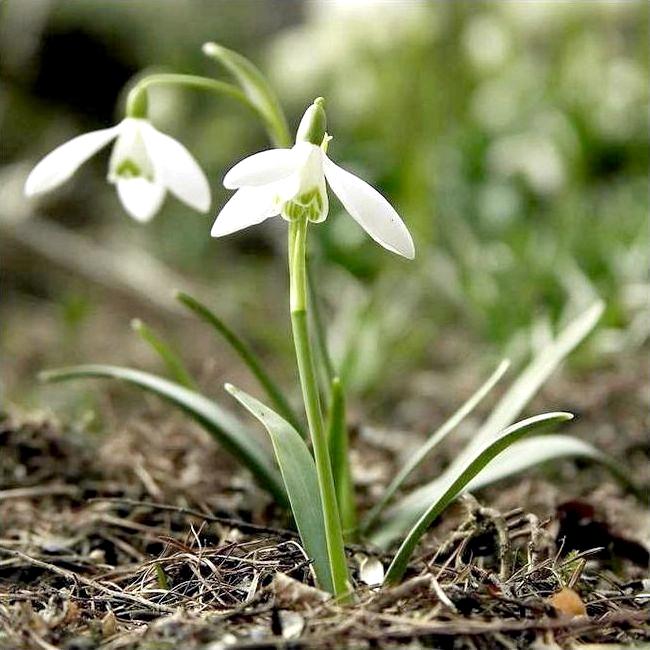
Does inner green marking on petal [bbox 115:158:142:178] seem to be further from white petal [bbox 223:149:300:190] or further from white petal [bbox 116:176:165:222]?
white petal [bbox 223:149:300:190]

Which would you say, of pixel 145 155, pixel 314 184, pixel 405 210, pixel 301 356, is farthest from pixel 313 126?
pixel 405 210

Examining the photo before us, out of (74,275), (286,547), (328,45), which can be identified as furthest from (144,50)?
(286,547)

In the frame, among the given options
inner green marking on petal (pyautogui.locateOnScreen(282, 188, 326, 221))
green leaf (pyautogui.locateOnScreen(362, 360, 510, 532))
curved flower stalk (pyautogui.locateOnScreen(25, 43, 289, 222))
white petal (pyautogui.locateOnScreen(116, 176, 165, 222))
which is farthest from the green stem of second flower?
green leaf (pyautogui.locateOnScreen(362, 360, 510, 532))

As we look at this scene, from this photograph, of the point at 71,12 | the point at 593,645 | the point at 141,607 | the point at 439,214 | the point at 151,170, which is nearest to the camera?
the point at 593,645

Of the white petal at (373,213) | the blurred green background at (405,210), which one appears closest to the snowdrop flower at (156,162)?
the white petal at (373,213)

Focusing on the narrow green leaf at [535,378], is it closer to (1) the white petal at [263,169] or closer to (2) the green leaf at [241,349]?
(2) the green leaf at [241,349]

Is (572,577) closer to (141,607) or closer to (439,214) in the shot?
(141,607)

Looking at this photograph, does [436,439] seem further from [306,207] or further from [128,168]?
[128,168]
